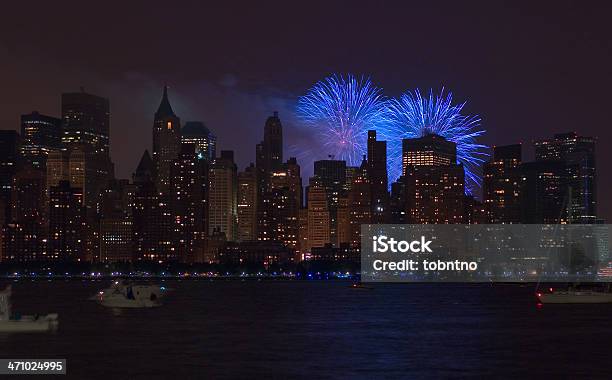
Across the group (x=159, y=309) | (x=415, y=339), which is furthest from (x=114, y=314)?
(x=415, y=339)

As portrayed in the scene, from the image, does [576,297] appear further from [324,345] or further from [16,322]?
[16,322]

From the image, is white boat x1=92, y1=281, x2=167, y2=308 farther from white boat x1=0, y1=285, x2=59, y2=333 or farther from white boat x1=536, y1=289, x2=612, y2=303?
white boat x1=536, y1=289, x2=612, y2=303

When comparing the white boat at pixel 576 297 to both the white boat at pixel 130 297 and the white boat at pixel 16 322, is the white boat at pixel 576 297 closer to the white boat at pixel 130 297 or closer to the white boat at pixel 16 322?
the white boat at pixel 130 297

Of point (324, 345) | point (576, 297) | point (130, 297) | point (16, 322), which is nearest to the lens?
point (324, 345)

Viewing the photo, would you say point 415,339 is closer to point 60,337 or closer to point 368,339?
point 368,339

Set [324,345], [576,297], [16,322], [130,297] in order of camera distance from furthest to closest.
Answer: [576,297] < [130,297] < [16,322] < [324,345]

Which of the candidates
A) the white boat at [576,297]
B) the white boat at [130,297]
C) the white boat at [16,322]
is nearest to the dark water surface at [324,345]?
the white boat at [16,322]

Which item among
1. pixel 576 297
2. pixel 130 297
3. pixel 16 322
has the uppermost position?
pixel 16 322

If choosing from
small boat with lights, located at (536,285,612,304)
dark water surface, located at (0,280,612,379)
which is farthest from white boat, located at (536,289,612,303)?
dark water surface, located at (0,280,612,379)

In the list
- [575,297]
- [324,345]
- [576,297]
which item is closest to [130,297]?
[575,297]
